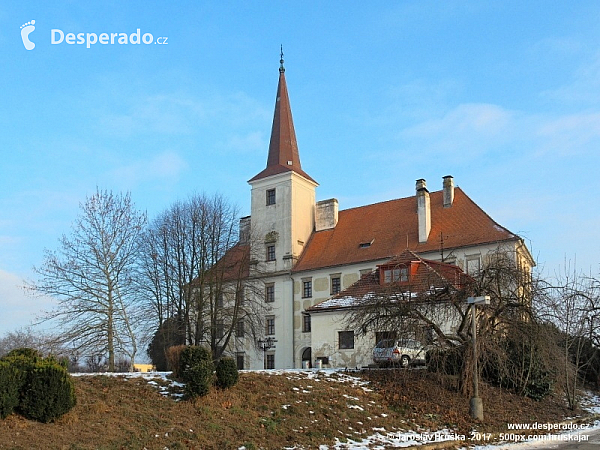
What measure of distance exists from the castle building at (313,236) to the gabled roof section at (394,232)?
8cm

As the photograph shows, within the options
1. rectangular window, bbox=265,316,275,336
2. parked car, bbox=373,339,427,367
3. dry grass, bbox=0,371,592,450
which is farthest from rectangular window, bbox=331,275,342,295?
dry grass, bbox=0,371,592,450

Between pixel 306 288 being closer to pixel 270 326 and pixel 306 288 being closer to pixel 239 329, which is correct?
pixel 270 326

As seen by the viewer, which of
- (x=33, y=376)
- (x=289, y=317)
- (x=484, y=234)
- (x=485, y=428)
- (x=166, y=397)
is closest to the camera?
(x=33, y=376)

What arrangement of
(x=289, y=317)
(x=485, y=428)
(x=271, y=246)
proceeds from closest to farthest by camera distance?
(x=485, y=428) → (x=289, y=317) → (x=271, y=246)

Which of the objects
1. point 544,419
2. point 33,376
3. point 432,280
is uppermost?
point 432,280

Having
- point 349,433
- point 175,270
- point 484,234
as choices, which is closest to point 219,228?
point 175,270

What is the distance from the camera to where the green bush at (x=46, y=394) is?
12.4m

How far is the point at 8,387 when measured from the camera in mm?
12148

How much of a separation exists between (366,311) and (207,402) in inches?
323

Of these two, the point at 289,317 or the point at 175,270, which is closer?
the point at 175,270

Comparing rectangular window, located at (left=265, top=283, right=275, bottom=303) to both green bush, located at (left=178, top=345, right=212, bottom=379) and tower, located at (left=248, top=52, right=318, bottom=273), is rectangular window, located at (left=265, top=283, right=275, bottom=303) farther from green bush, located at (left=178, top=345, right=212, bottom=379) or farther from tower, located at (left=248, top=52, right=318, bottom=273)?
green bush, located at (left=178, top=345, right=212, bottom=379)

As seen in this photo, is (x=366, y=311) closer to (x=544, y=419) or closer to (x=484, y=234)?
(x=544, y=419)

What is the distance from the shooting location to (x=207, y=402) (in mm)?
16078

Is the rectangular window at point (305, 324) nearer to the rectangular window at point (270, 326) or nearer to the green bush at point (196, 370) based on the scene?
the rectangular window at point (270, 326)
